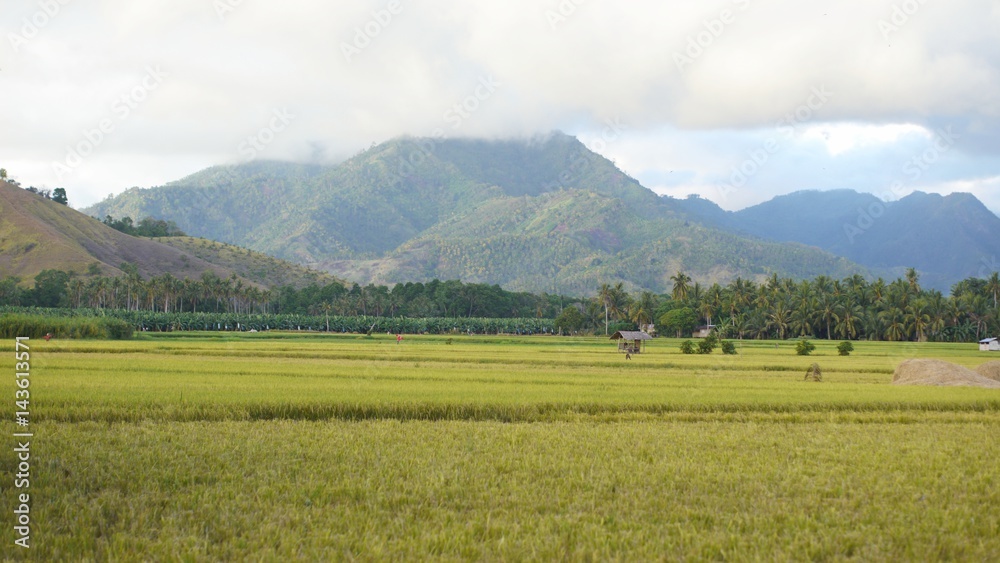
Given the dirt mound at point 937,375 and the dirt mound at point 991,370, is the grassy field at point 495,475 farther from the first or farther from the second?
the dirt mound at point 991,370

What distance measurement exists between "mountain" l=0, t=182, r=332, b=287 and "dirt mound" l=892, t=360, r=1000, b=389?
504 feet

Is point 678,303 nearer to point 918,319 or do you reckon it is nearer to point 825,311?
point 825,311

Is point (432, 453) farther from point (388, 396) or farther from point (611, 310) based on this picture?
point (611, 310)

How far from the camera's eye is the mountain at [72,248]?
148 metres

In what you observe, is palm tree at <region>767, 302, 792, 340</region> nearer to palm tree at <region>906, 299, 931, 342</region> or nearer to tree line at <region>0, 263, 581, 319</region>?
palm tree at <region>906, 299, 931, 342</region>

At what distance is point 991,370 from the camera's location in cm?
3491

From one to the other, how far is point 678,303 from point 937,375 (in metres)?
97.5

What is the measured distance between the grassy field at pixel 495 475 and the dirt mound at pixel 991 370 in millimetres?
13460

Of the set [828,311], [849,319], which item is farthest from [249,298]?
[849,319]

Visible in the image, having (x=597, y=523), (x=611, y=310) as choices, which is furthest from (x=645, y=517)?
(x=611, y=310)

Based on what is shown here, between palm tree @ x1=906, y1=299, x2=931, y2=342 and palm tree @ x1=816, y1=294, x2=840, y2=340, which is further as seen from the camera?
palm tree @ x1=816, y1=294, x2=840, y2=340

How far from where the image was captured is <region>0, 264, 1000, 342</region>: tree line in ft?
340

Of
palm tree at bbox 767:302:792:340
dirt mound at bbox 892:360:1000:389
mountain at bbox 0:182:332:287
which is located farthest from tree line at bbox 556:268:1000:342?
mountain at bbox 0:182:332:287

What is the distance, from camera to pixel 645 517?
9836 mm
